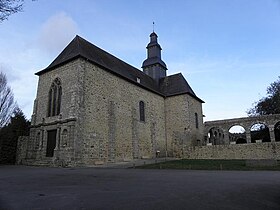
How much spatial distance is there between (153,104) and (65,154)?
12217mm

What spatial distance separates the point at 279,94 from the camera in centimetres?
3067

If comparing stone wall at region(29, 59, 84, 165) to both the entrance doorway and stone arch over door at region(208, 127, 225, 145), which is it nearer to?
the entrance doorway

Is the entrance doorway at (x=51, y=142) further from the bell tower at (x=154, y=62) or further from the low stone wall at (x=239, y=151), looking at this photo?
the bell tower at (x=154, y=62)

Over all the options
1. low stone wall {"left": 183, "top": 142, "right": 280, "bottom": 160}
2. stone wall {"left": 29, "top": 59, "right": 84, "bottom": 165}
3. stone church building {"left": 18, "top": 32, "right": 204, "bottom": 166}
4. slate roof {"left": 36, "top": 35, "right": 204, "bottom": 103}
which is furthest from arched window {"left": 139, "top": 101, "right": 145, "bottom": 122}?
stone wall {"left": 29, "top": 59, "right": 84, "bottom": 165}

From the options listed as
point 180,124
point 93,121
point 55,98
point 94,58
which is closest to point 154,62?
point 180,124

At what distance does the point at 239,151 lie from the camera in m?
20.9

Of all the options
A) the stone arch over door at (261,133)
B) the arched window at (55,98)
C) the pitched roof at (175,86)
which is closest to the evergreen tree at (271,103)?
the stone arch over door at (261,133)

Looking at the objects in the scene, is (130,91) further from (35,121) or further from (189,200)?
(189,200)

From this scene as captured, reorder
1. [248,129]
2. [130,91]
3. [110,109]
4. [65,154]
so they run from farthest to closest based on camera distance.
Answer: [248,129] < [130,91] < [110,109] < [65,154]

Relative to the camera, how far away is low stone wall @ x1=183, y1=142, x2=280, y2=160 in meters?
19.8

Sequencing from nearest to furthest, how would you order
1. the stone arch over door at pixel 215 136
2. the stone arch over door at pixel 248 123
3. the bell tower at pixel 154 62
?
1. the stone arch over door at pixel 248 123
2. the bell tower at pixel 154 62
3. the stone arch over door at pixel 215 136

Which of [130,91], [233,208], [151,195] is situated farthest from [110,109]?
[233,208]

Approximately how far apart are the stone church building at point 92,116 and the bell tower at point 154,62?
6.22m

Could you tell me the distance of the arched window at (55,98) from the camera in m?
17.6
